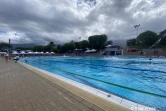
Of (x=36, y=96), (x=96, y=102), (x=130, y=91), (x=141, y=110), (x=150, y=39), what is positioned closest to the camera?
(x=141, y=110)

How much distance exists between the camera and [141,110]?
2.01m

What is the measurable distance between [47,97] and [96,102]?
4.14 ft

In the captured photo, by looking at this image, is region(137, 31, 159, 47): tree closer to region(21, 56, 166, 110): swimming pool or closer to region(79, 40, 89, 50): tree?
region(79, 40, 89, 50): tree

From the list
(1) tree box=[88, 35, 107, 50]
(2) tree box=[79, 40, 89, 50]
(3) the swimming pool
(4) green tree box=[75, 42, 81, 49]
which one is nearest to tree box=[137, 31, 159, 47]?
(1) tree box=[88, 35, 107, 50]

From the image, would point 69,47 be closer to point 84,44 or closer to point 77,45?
point 77,45

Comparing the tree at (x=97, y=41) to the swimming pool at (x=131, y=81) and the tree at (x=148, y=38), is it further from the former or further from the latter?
the swimming pool at (x=131, y=81)

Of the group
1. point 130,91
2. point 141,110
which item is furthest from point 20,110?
point 130,91

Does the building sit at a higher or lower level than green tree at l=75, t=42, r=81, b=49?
lower

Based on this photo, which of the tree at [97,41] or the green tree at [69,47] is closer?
the tree at [97,41]

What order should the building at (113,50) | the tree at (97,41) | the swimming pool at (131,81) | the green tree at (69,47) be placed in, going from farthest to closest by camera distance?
the green tree at (69,47), the tree at (97,41), the building at (113,50), the swimming pool at (131,81)

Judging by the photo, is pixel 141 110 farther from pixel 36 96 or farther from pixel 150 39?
pixel 150 39

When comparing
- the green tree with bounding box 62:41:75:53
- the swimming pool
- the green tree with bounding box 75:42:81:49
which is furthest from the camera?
the green tree with bounding box 62:41:75:53

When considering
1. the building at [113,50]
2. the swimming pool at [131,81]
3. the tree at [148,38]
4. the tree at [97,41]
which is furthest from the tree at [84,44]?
the swimming pool at [131,81]

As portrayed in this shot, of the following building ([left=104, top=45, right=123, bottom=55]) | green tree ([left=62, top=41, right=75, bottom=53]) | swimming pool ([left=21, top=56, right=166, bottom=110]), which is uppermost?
green tree ([left=62, top=41, right=75, bottom=53])
